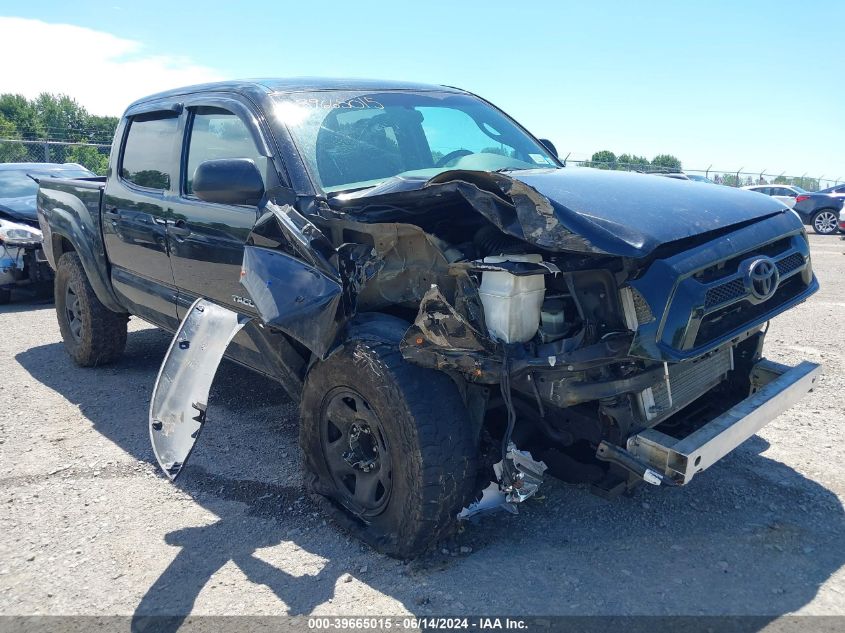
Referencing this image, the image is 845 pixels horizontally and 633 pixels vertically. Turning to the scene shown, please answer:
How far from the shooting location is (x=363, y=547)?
124 inches

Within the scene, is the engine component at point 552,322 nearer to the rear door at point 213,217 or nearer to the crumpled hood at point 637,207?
the crumpled hood at point 637,207

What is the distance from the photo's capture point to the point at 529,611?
266cm

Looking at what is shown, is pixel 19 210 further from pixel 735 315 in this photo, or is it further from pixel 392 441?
pixel 735 315

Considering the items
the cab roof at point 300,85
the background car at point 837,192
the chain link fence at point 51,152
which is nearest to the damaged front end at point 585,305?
the cab roof at point 300,85

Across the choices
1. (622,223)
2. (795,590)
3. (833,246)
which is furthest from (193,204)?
(833,246)

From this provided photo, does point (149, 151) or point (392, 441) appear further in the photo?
point (149, 151)

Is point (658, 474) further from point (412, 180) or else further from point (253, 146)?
point (253, 146)

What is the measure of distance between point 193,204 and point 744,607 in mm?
3370

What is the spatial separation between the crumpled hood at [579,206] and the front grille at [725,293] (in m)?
0.23

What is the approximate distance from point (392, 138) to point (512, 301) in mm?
1585

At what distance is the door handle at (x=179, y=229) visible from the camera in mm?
4102

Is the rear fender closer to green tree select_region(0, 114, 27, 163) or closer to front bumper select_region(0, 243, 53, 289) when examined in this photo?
front bumper select_region(0, 243, 53, 289)

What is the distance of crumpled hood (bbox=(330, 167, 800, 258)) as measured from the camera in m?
2.54

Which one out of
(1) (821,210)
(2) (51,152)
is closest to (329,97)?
(2) (51,152)
